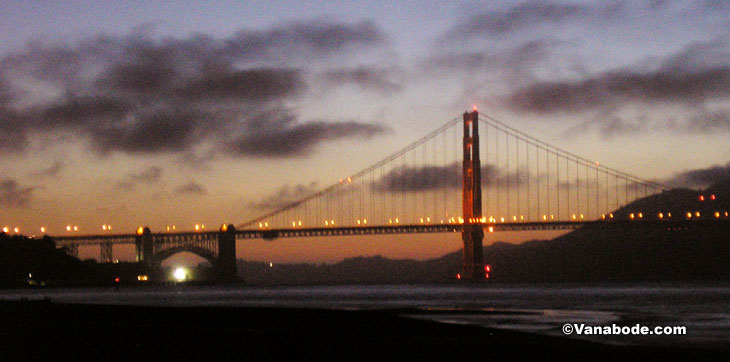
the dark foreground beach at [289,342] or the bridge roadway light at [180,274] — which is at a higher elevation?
the dark foreground beach at [289,342]

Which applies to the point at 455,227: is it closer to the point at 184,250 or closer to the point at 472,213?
the point at 472,213

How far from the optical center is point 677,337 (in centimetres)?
2717

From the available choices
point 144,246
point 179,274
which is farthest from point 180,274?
point 144,246

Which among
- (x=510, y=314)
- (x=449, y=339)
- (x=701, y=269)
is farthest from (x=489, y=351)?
(x=701, y=269)

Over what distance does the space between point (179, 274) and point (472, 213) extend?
2346 inches

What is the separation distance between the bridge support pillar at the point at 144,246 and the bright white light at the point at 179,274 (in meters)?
18.0

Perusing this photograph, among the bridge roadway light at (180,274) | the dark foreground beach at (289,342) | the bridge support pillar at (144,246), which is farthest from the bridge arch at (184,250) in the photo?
the dark foreground beach at (289,342)

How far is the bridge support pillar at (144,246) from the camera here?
406ft

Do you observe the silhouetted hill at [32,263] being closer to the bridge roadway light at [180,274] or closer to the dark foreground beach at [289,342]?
the bridge roadway light at [180,274]

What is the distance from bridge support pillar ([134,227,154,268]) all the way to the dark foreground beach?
89.0 metres

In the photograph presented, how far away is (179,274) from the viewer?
14825 centimetres

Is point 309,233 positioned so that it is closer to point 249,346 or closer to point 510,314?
point 510,314

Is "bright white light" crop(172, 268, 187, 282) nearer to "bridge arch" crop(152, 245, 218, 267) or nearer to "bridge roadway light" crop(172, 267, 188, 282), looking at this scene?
"bridge roadway light" crop(172, 267, 188, 282)

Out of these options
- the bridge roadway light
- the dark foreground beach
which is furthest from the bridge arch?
the dark foreground beach
